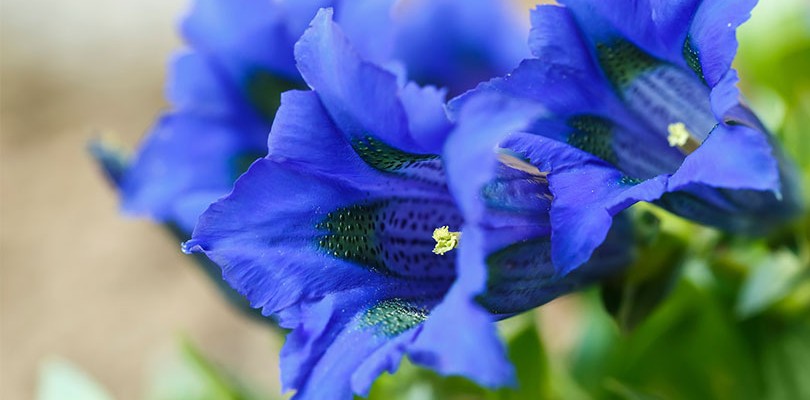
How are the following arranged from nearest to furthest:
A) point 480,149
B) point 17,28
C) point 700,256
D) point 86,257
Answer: point 480,149, point 700,256, point 86,257, point 17,28

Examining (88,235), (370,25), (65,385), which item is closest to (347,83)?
(370,25)

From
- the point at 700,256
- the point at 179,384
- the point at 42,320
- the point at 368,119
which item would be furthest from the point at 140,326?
the point at 368,119

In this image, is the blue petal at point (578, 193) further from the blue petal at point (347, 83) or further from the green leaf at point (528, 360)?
the green leaf at point (528, 360)

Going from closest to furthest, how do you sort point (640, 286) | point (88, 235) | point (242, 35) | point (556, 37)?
point (556, 37) < point (640, 286) < point (242, 35) < point (88, 235)

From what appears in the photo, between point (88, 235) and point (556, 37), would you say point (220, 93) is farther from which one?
point (88, 235)

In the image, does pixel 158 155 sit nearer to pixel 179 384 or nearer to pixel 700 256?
pixel 179 384

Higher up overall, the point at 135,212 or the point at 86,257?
the point at 135,212
